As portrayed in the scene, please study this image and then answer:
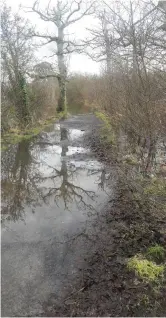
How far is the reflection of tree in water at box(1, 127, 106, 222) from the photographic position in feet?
18.6

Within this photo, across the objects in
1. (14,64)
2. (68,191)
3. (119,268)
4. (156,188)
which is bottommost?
(119,268)

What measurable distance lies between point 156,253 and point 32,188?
372 cm

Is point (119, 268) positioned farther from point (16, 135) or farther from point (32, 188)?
point (16, 135)

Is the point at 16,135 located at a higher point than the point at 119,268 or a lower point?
higher

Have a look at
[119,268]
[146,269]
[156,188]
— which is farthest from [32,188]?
[146,269]

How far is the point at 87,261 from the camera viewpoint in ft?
12.2

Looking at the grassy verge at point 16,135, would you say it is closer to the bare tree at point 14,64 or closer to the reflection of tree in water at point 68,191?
the bare tree at point 14,64

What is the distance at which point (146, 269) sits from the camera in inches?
133

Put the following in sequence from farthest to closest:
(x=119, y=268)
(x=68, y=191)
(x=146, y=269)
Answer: (x=68, y=191) < (x=119, y=268) < (x=146, y=269)

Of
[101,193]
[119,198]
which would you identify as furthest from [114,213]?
[101,193]

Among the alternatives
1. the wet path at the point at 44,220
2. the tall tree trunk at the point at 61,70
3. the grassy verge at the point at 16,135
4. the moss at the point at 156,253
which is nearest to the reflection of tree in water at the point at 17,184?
the wet path at the point at 44,220

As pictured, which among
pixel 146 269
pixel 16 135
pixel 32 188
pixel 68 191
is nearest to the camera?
pixel 146 269

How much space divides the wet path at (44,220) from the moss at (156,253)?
899mm

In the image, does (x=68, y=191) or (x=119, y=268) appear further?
(x=68, y=191)
